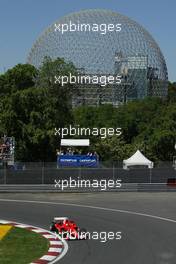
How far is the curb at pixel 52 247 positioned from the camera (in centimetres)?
1614

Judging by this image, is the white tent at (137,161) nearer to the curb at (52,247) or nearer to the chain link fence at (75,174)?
the chain link fence at (75,174)

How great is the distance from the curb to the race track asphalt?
248 millimetres

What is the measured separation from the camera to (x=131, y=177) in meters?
43.1

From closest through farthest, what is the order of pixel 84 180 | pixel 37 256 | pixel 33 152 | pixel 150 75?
1. pixel 37 256
2. pixel 84 180
3. pixel 33 152
4. pixel 150 75

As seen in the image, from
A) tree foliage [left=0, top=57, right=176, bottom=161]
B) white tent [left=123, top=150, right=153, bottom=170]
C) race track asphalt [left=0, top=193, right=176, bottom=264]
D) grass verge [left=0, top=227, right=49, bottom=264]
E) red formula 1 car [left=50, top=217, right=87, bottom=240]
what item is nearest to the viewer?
grass verge [left=0, top=227, right=49, bottom=264]

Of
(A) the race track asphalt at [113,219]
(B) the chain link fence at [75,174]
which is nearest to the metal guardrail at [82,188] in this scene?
(B) the chain link fence at [75,174]

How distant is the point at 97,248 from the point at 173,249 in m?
2.18

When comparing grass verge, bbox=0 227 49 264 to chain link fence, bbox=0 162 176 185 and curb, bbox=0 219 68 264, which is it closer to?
curb, bbox=0 219 68 264

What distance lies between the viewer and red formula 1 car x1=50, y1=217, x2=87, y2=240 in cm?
1956

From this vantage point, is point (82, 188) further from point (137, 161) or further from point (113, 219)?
point (113, 219)

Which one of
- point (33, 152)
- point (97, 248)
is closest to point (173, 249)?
point (97, 248)

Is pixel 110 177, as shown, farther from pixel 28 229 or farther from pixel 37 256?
pixel 37 256

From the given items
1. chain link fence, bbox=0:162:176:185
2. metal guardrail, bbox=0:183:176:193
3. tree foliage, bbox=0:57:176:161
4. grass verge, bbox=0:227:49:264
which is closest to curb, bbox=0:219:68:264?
grass verge, bbox=0:227:49:264

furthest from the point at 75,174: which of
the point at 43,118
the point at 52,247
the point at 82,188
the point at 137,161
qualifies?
the point at 52,247
